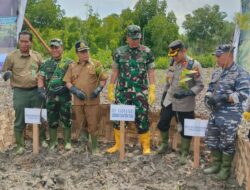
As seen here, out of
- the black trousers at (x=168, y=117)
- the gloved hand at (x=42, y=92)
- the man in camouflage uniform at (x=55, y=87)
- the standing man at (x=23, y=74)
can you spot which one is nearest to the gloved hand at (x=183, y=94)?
the black trousers at (x=168, y=117)

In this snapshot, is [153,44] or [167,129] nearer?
[167,129]

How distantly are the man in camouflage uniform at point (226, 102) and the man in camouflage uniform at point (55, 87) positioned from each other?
1.89 metres

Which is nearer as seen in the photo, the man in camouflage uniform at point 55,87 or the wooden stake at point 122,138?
the wooden stake at point 122,138

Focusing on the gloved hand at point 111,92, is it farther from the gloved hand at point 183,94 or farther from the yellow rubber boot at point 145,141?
the gloved hand at point 183,94

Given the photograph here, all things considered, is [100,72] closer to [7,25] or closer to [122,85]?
[122,85]

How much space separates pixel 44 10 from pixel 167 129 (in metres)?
24.3

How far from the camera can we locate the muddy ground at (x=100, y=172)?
4.53 m

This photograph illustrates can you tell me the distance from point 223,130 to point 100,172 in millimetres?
1443

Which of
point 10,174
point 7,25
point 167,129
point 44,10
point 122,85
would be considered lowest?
point 10,174

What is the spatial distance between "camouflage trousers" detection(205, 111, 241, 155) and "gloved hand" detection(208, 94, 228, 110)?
3.2 inches

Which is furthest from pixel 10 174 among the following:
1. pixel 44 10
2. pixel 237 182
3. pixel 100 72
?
pixel 44 10

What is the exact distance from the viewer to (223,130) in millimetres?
4590

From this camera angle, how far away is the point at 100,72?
17.9ft

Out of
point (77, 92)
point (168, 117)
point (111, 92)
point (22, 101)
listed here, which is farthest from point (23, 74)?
point (168, 117)
